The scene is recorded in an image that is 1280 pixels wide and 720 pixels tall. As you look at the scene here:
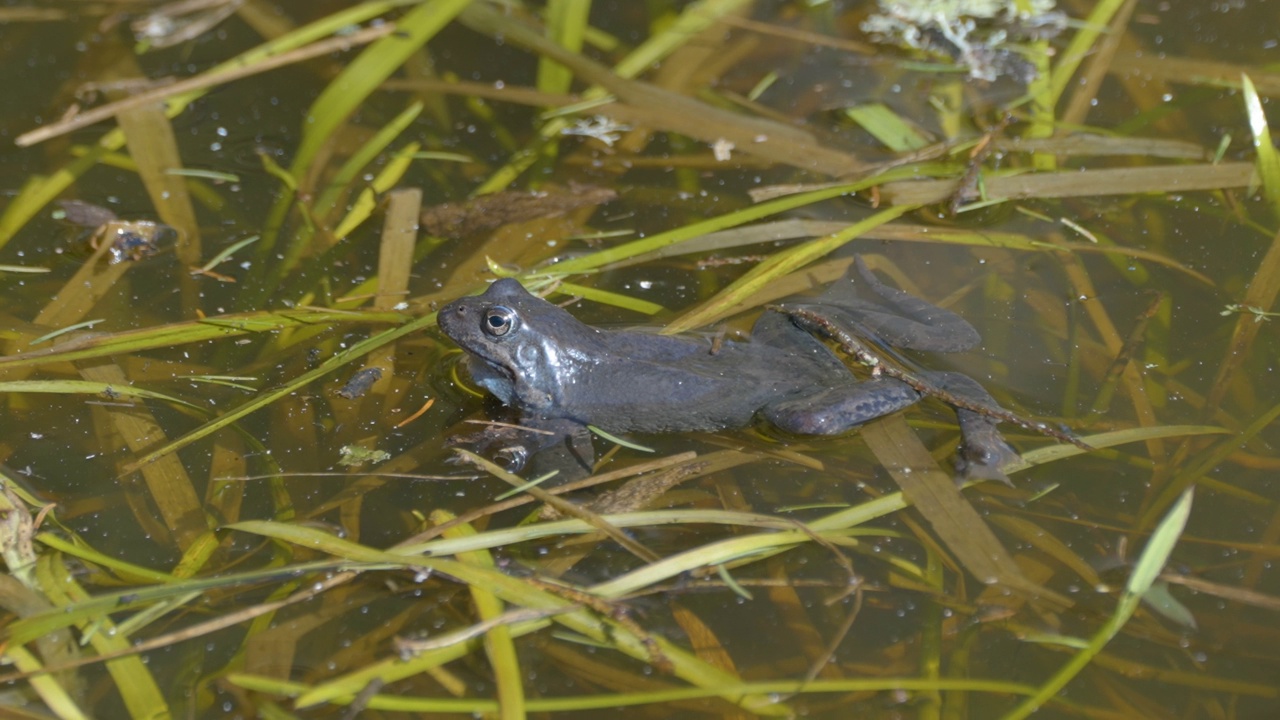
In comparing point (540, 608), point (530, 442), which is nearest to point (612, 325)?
point (530, 442)

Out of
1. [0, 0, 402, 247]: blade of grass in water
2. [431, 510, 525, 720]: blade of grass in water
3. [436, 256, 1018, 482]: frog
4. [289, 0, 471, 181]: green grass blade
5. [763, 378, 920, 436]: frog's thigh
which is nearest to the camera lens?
[431, 510, 525, 720]: blade of grass in water

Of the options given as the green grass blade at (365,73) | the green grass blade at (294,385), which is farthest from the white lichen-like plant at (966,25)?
the green grass blade at (294,385)

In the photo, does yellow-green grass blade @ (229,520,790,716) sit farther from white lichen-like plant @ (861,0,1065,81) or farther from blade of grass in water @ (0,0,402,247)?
white lichen-like plant @ (861,0,1065,81)

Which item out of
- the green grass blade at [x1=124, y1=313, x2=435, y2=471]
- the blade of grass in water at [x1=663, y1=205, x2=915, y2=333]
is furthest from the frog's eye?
the blade of grass in water at [x1=663, y1=205, x2=915, y2=333]

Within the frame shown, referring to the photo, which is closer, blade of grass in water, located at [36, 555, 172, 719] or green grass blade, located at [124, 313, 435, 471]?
blade of grass in water, located at [36, 555, 172, 719]

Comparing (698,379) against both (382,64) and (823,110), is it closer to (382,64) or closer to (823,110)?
(823,110)

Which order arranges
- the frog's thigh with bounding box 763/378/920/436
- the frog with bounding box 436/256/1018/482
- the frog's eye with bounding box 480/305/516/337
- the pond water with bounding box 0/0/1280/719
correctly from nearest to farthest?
the pond water with bounding box 0/0/1280/719, the frog's thigh with bounding box 763/378/920/436, the frog with bounding box 436/256/1018/482, the frog's eye with bounding box 480/305/516/337

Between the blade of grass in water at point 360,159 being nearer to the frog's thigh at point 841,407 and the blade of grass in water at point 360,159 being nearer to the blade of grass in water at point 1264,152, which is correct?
the frog's thigh at point 841,407

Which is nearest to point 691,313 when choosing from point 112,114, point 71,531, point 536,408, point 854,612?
point 536,408
